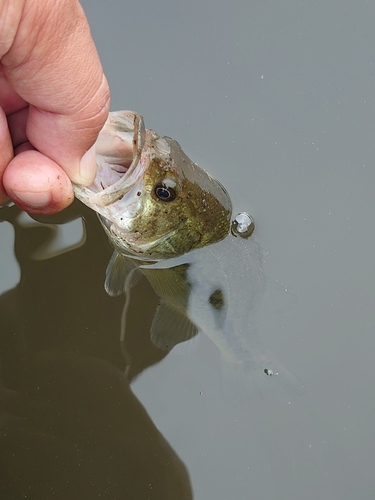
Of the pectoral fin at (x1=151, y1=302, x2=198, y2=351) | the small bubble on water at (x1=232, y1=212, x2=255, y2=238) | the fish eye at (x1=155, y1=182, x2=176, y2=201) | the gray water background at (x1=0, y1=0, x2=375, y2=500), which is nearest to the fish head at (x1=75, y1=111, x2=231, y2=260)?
the fish eye at (x1=155, y1=182, x2=176, y2=201)

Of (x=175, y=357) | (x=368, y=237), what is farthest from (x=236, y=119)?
(x=175, y=357)

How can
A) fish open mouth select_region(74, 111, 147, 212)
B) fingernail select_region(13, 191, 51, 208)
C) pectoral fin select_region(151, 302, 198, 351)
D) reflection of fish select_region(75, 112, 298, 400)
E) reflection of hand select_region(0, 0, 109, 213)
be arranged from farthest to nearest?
pectoral fin select_region(151, 302, 198, 351)
reflection of fish select_region(75, 112, 298, 400)
fish open mouth select_region(74, 111, 147, 212)
fingernail select_region(13, 191, 51, 208)
reflection of hand select_region(0, 0, 109, 213)

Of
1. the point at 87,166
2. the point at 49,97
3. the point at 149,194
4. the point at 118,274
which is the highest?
the point at 49,97

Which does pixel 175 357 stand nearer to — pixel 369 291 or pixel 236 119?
pixel 369 291

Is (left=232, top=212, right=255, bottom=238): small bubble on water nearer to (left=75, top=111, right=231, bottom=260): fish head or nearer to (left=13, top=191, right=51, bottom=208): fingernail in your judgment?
(left=75, top=111, right=231, bottom=260): fish head

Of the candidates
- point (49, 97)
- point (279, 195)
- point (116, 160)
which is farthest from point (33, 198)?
point (279, 195)

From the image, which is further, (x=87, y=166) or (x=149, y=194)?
(x=149, y=194)

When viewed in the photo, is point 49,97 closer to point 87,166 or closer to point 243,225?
point 87,166
